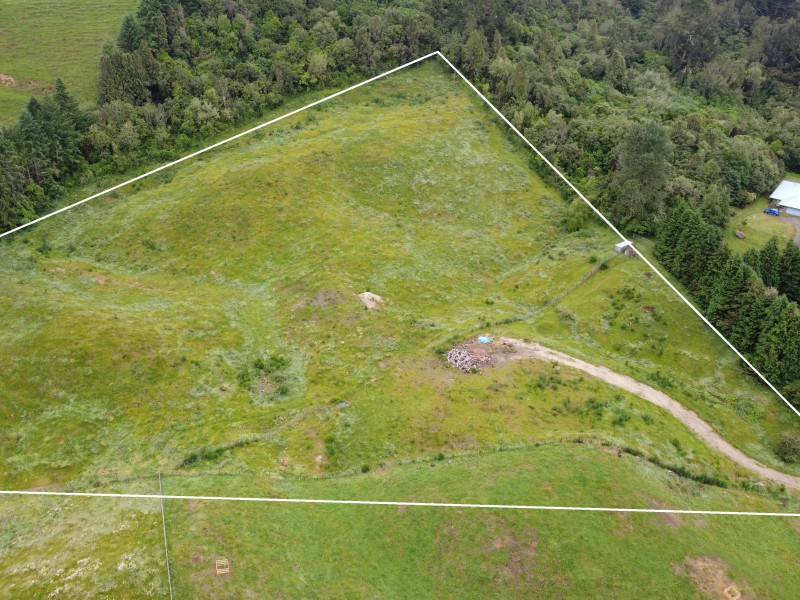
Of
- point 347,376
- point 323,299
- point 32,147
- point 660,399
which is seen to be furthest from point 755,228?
point 32,147

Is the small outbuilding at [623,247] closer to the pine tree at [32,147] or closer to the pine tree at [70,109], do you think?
the pine tree at [32,147]

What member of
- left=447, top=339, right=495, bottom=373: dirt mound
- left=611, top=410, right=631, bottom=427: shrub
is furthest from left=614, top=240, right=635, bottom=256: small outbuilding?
left=611, top=410, right=631, bottom=427: shrub

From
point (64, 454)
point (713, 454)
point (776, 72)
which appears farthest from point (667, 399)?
point (776, 72)

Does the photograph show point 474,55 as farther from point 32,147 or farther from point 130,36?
point 32,147

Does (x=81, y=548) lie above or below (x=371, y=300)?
above

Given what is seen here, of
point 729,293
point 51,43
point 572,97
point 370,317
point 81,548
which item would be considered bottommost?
point 370,317

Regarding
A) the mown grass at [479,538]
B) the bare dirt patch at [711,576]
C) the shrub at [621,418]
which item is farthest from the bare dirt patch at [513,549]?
the shrub at [621,418]

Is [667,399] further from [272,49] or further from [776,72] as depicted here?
[776,72]
